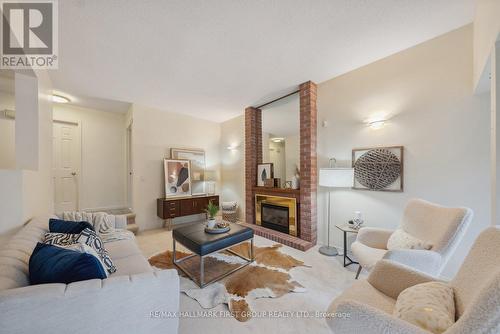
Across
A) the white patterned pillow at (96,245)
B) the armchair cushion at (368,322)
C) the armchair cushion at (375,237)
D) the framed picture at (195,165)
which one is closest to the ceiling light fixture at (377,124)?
the armchair cushion at (375,237)

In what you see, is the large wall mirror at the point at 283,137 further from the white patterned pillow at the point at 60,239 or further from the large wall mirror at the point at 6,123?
the large wall mirror at the point at 6,123

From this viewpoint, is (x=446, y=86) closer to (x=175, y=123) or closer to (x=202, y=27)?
(x=202, y=27)

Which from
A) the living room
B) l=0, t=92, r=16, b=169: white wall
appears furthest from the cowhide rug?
l=0, t=92, r=16, b=169: white wall

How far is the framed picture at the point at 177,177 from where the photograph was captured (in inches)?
168

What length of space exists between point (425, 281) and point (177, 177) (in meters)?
4.28

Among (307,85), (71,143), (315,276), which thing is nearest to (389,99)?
(307,85)

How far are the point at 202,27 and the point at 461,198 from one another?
3191 millimetres

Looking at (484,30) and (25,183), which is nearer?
(484,30)

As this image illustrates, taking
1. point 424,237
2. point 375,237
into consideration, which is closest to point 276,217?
point 375,237

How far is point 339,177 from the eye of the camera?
2520 mm

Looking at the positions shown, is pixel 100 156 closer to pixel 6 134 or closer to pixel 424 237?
pixel 6 134

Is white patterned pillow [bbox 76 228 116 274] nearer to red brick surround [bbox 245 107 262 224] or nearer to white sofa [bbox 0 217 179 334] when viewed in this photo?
white sofa [bbox 0 217 179 334]

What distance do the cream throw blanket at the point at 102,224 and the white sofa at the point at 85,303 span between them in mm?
1037

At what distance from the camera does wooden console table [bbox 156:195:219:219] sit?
397cm
